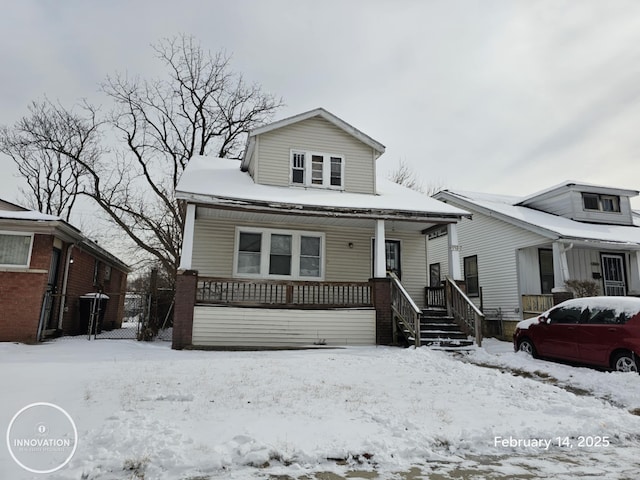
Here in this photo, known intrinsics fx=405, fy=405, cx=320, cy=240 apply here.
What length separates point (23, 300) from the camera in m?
11.5

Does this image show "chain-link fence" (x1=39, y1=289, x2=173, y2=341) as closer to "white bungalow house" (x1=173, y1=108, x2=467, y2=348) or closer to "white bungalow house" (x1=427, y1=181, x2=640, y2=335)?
"white bungalow house" (x1=173, y1=108, x2=467, y2=348)

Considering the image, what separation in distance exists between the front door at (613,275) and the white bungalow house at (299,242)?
8135mm

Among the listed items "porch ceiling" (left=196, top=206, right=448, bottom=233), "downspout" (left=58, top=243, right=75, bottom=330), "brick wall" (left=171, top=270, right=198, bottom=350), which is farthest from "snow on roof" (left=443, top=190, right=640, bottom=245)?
"downspout" (left=58, top=243, right=75, bottom=330)

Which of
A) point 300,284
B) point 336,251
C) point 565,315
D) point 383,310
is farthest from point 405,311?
point 565,315

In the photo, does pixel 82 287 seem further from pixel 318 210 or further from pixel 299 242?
pixel 318 210

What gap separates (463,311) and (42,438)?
1084cm

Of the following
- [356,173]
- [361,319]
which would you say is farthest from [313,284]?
[356,173]

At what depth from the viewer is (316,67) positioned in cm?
1159

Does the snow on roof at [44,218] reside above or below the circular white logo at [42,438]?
above

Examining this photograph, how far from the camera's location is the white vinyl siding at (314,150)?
44.6ft

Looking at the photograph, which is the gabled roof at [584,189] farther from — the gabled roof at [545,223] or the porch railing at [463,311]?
the porch railing at [463,311]

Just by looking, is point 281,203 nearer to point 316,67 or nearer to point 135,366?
point 316,67

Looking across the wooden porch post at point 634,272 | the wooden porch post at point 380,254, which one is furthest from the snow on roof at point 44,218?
the wooden porch post at point 634,272

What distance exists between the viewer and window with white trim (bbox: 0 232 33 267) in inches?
459
